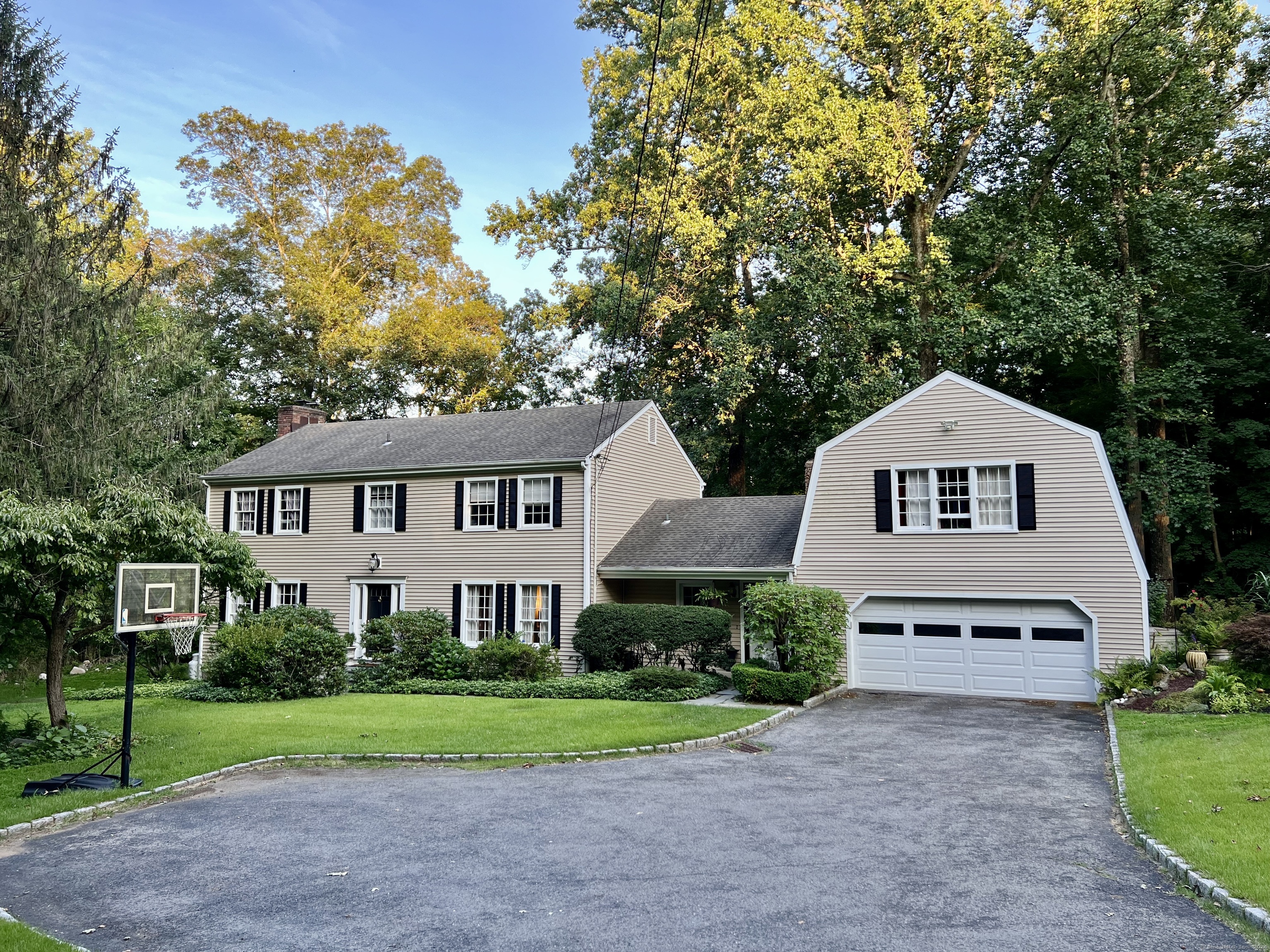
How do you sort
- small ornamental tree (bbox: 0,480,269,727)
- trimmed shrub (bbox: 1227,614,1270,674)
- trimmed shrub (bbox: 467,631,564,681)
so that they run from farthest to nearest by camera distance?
trimmed shrub (bbox: 467,631,564,681) < trimmed shrub (bbox: 1227,614,1270,674) < small ornamental tree (bbox: 0,480,269,727)

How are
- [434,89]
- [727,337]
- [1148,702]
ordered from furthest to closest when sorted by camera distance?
[727,337] → [434,89] → [1148,702]

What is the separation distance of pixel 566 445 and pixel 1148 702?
1350 cm

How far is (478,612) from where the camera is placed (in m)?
21.6

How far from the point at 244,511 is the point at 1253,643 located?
24434 millimetres

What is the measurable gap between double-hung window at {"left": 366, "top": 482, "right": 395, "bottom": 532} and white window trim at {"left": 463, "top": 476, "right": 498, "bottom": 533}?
2366mm

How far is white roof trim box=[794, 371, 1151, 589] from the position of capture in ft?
51.6

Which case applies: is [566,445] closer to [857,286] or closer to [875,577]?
[875,577]

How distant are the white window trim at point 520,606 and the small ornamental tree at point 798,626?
5.79m

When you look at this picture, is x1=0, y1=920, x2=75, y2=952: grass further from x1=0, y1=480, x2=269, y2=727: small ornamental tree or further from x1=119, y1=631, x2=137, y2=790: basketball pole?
x1=0, y1=480, x2=269, y2=727: small ornamental tree

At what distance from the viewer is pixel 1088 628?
16.2 m

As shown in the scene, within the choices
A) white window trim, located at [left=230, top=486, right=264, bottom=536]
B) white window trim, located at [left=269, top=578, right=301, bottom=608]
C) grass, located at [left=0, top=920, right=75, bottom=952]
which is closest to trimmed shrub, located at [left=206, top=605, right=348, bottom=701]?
white window trim, located at [left=269, top=578, right=301, bottom=608]

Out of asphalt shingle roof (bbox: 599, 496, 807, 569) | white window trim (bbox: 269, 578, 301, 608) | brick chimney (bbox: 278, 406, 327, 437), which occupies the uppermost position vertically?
brick chimney (bbox: 278, 406, 327, 437)

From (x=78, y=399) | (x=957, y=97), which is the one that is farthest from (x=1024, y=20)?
(x=78, y=399)

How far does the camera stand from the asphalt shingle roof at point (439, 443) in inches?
867
